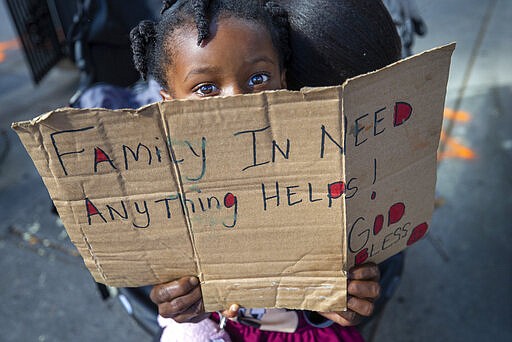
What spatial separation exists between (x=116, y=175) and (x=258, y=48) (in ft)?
1.38

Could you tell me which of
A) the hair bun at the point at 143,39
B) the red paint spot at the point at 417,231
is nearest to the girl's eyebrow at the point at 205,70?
the hair bun at the point at 143,39

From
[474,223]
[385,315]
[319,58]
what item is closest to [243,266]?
[319,58]

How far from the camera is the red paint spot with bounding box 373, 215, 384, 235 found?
1133mm

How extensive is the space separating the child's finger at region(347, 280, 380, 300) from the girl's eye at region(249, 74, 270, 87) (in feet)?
1.56

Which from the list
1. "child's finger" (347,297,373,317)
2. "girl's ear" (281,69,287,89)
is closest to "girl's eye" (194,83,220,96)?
"girl's ear" (281,69,287,89)

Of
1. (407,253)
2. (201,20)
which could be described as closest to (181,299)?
(201,20)

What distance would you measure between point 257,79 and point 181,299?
508 mm

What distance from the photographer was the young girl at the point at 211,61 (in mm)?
1146

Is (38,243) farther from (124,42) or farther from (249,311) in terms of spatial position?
(249,311)

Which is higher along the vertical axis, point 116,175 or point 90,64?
point 116,175

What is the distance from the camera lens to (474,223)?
256 centimetres

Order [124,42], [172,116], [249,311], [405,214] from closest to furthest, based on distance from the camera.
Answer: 1. [172,116]
2. [405,214]
3. [249,311]
4. [124,42]

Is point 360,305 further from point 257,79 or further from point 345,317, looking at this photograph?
point 257,79

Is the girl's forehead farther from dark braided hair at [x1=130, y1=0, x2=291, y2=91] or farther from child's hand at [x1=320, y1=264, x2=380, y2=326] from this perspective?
child's hand at [x1=320, y1=264, x2=380, y2=326]
